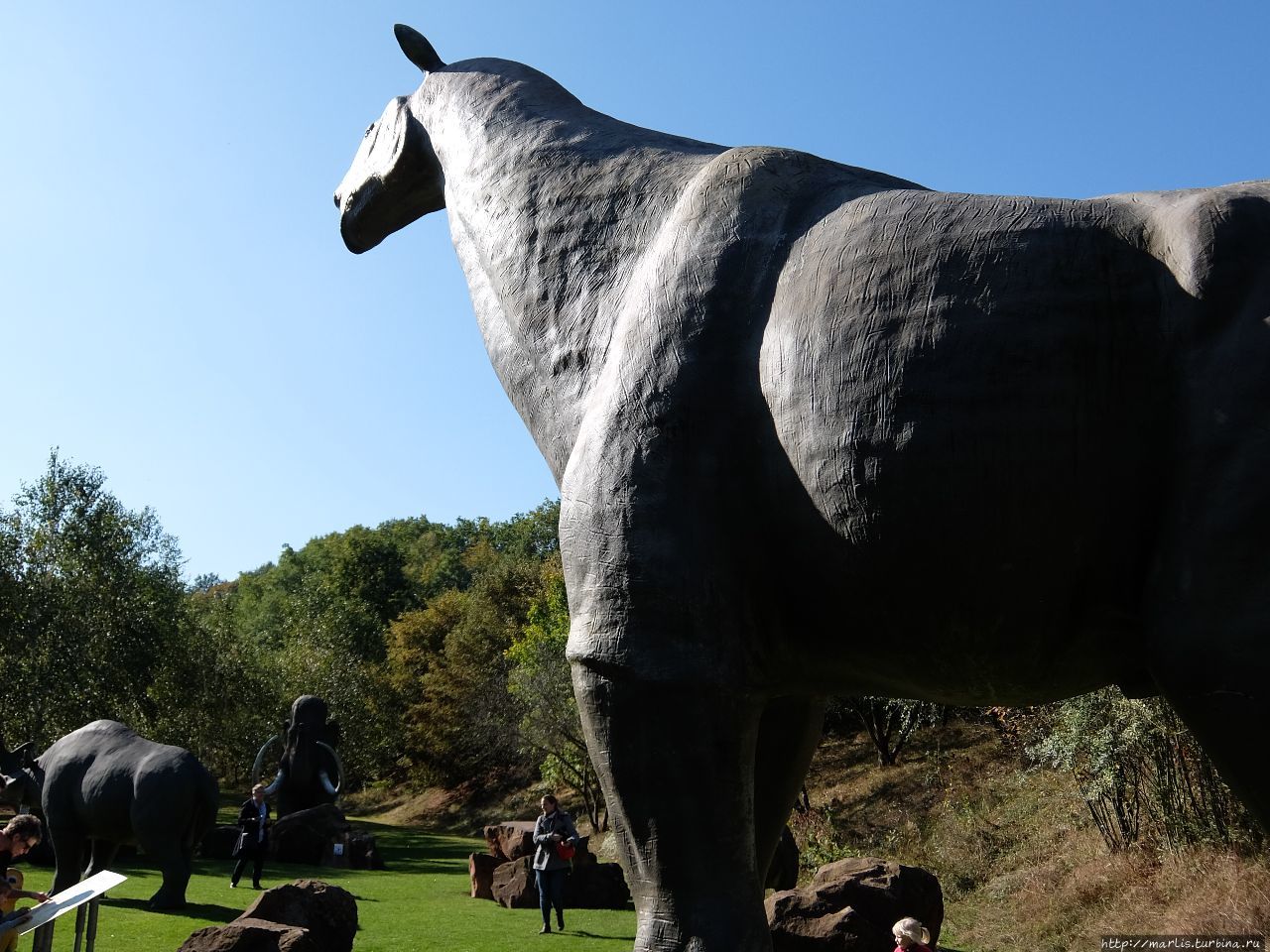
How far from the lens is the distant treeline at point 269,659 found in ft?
86.7

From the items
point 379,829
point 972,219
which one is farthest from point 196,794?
point 379,829

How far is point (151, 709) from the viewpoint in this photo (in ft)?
96.9

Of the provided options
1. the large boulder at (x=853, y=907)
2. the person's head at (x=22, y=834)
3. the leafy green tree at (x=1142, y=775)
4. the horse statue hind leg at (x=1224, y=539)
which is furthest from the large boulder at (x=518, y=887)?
the horse statue hind leg at (x=1224, y=539)

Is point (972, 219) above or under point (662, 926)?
above

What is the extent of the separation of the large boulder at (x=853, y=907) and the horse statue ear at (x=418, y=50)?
346 inches

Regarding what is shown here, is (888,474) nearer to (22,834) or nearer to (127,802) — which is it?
(22,834)

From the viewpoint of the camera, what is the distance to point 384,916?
14.1 metres

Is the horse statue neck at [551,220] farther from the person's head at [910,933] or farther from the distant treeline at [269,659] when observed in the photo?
the distant treeline at [269,659]

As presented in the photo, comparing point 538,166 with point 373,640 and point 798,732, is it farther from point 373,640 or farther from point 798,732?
point 373,640

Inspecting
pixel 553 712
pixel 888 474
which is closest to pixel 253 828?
pixel 553 712

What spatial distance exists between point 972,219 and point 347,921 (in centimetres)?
1013

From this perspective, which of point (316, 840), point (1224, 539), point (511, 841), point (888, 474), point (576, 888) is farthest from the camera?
point (316, 840)

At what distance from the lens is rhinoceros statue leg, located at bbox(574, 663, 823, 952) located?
2.10 meters

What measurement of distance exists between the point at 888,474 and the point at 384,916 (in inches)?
552
